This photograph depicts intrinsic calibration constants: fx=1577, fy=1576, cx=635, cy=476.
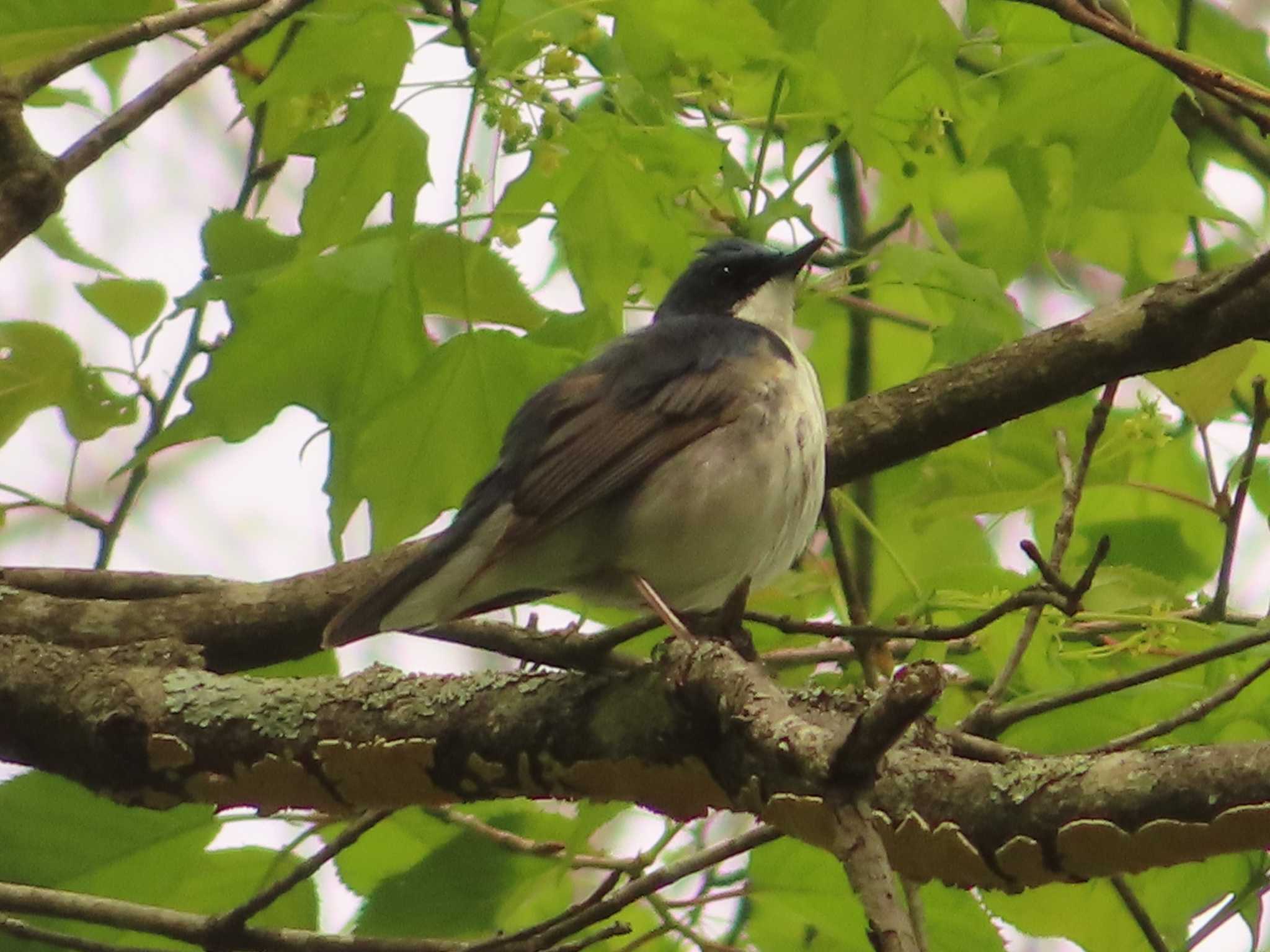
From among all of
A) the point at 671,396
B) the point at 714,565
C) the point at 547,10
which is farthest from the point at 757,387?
the point at 547,10

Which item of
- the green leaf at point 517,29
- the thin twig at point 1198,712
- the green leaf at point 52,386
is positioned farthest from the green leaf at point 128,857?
the thin twig at point 1198,712

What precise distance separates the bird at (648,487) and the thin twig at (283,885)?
1.78 feet

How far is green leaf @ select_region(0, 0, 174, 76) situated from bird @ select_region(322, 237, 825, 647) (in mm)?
1094

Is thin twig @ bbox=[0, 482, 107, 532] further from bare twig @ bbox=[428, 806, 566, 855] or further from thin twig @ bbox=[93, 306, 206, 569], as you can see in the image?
bare twig @ bbox=[428, 806, 566, 855]

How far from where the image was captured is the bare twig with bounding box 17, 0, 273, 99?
2.70 metres

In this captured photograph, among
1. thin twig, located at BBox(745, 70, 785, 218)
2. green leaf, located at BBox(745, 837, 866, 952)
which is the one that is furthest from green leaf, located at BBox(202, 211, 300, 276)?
green leaf, located at BBox(745, 837, 866, 952)

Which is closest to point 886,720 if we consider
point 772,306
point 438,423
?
point 438,423

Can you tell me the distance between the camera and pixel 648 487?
3.53m

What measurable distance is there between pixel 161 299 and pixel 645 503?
1.17 m

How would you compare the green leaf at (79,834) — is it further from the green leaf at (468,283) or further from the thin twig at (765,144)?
the thin twig at (765,144)

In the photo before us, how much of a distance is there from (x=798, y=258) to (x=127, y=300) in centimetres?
173

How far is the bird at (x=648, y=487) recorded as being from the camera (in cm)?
331

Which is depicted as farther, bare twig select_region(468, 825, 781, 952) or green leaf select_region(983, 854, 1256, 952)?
green leaf select_region(983, 854, 1256, 952)

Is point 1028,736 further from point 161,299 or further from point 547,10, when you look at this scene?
point 161,299
